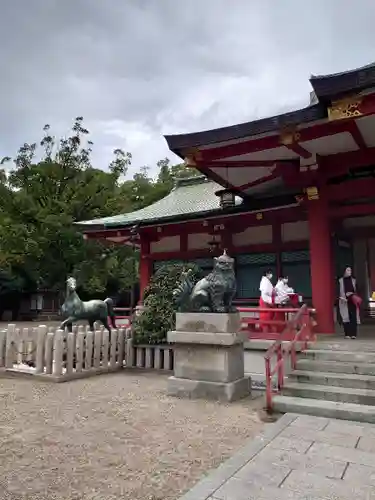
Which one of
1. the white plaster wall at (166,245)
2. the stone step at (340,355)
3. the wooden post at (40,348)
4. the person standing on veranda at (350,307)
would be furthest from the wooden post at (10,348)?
the person standing on veranda at (350,307)

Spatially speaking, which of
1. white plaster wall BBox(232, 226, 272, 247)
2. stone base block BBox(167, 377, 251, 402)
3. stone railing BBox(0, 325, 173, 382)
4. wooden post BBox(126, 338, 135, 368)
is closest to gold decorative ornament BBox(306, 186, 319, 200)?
white plaster wall BBox(232, 226, 272, 247)

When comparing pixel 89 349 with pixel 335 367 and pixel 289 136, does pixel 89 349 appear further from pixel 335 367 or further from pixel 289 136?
pixel 289 136

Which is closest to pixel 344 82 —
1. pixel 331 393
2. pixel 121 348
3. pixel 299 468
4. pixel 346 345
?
pixel 346 345

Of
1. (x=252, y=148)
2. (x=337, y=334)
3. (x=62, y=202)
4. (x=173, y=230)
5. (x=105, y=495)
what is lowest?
(x=105, y=495)

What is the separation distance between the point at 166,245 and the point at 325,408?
30.7 ft

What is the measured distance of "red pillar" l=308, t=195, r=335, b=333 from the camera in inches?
348

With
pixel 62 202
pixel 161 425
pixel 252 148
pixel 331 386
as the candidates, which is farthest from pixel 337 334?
pixel 62 202

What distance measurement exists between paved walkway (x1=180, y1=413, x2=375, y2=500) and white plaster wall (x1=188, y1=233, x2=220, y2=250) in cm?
875

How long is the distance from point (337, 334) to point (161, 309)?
3.96 meters

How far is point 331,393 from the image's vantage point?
5809 mm

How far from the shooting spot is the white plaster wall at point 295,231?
37.9ft

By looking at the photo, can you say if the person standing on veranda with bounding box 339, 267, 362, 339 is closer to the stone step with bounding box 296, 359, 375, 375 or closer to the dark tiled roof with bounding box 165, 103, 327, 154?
the stone step with bounding box 296, 359, 375, 375

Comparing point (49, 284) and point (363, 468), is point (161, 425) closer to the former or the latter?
point (363, 468)

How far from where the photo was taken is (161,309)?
30.9 feet
